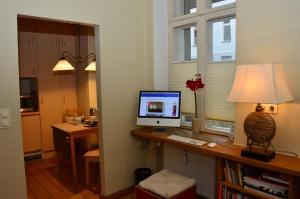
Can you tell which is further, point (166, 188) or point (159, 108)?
point (159, 108)

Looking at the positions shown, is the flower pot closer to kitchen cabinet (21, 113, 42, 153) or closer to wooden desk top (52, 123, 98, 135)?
wooden desk top (52, 123, 98, 135)

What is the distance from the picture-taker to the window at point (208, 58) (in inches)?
103

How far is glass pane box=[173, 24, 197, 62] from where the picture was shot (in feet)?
9.70

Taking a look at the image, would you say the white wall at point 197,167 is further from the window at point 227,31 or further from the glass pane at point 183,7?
the glass pane at point 183,7

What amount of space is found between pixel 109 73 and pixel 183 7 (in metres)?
1.27

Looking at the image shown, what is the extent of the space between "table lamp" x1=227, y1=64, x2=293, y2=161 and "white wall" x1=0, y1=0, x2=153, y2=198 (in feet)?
4.55

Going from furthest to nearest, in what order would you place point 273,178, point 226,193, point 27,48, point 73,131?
point 27,48 < point 73,131 < point 226,193 < point 273,178

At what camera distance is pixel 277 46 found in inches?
80.7

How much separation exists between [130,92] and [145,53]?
21.8 inches

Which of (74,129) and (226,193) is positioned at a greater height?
(74,129)

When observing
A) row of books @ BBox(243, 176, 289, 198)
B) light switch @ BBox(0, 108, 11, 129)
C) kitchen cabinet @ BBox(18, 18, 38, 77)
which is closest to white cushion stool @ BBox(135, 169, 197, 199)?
row of books @ BBox(243, 176, 289, 198)

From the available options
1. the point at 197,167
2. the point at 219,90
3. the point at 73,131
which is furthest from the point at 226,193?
the point at 73,131

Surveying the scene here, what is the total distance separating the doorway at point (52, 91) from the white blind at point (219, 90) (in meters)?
1.99

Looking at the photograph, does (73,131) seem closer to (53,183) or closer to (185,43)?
(53,183)
